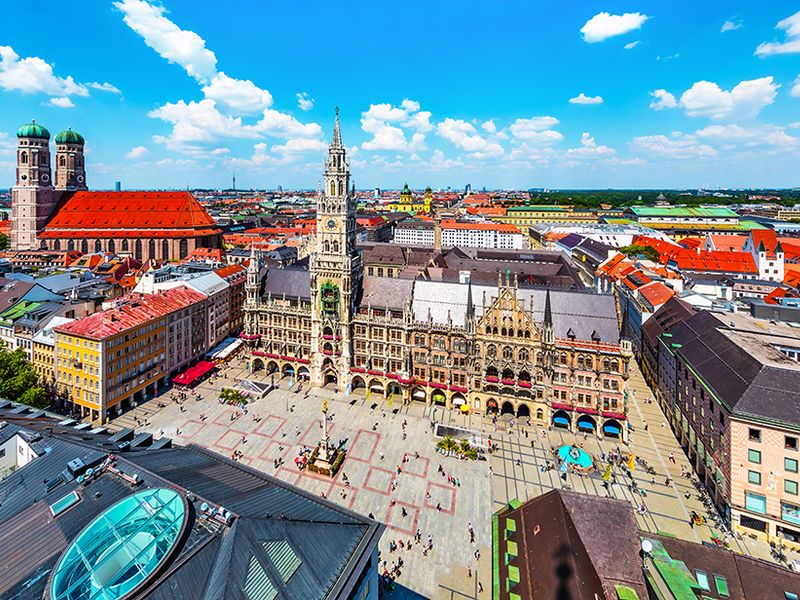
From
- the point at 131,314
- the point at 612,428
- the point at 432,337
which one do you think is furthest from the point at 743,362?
the point at 131,314

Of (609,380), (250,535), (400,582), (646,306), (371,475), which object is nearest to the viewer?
(250,535)

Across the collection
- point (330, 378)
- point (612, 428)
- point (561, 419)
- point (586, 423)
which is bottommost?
point (612, 428)

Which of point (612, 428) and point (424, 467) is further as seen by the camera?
point (612, 428)

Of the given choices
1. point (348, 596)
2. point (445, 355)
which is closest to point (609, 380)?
point (445, 355)

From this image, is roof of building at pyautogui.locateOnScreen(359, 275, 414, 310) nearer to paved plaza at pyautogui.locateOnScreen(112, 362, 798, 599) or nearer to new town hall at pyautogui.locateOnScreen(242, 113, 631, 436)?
new town hall at pyautogui.locateOnScreen(242, 113, 631, 436)

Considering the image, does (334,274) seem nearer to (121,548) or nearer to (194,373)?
(194,373)

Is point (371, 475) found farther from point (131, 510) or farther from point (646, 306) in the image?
point (646, 306)
